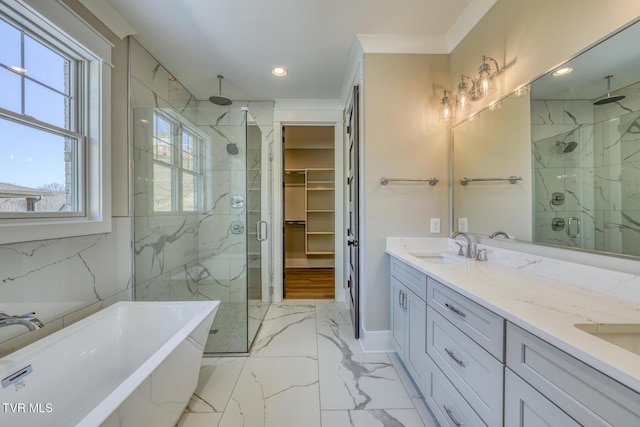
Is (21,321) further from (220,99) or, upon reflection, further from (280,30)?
(220,99)

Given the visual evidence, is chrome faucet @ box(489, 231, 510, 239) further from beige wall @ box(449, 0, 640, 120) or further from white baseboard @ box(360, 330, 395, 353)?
white baseboard @ box(360, 330, 395, 353)

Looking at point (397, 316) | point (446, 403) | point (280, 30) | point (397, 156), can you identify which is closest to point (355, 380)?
point (397, 316)

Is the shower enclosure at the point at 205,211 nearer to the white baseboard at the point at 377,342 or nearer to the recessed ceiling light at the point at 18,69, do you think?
the recessed ceiling light at the point at 18,69

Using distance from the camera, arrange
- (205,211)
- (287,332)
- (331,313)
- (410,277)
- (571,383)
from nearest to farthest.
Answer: (571,383) → (410,277) → (287,332) → (205,211) → (331,313)

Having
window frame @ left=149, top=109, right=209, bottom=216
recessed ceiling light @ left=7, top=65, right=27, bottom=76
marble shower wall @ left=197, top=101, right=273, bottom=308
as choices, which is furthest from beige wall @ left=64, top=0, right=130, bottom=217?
marble shower wall @ left=197, top=101, right=273, bottom=308

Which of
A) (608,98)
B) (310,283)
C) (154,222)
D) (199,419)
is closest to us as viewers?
(608,98)

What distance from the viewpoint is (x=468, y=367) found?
1.04 m

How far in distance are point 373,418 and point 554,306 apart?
115 centimetres

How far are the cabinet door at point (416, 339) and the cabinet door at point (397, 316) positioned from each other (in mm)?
80

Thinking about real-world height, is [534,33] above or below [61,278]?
above

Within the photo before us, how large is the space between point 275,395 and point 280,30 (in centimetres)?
270

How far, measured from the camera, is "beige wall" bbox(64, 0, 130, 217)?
5.90ft

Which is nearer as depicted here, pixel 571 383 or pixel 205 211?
pixel 571 383

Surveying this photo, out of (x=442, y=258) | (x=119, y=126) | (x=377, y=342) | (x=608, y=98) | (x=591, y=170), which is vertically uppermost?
(x=119, y=126)
